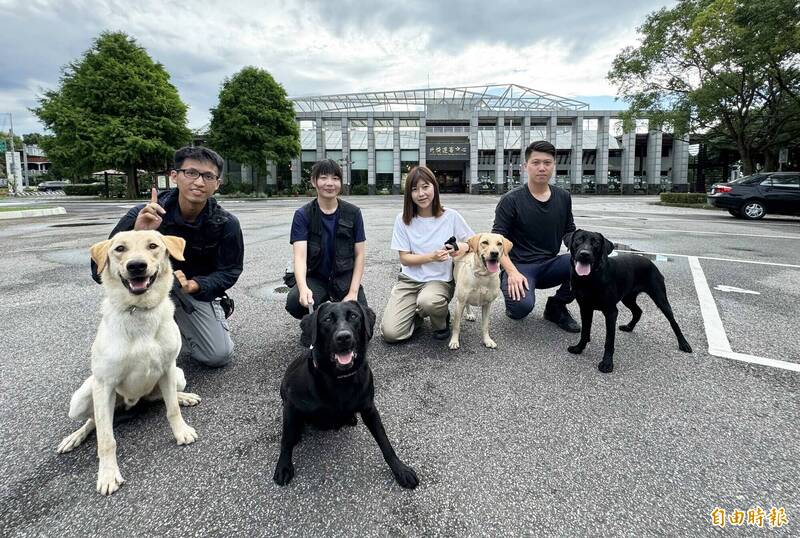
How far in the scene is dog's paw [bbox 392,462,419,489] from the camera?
6.64 feet

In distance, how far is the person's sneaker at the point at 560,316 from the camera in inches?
169

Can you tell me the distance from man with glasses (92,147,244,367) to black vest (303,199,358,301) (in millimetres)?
668

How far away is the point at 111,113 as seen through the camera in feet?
105

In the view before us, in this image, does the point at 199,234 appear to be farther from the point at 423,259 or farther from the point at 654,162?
A: the point at 654,162

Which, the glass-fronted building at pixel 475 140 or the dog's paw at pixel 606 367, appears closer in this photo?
the dog's paw at pixel 606 367

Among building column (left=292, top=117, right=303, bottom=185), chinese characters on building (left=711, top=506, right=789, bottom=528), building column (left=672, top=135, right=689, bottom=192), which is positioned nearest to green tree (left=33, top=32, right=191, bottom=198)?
building column (left=292, top=117, right=303, bottom=185)

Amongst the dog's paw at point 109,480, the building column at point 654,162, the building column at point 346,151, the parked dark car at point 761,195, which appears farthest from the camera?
the building column at point 346,151

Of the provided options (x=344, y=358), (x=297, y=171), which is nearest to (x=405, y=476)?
(x=344, y=358)

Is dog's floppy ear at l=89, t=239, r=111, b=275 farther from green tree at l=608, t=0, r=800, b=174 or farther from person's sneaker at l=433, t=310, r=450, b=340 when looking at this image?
green tree at l=608, t=0, r=800, b=174

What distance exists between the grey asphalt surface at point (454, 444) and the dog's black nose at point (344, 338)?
72cm

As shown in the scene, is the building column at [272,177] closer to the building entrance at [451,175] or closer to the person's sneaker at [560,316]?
the building entrance at [451,175]

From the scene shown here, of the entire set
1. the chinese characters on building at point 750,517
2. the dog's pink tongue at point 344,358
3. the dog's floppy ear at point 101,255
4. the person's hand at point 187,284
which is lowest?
the chinese characters on building at point 750,517

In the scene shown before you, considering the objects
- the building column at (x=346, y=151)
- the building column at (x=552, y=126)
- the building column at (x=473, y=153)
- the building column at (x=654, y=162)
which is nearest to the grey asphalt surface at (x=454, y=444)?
the building column at (x=346, y=151)

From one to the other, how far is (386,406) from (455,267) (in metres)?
1.99
